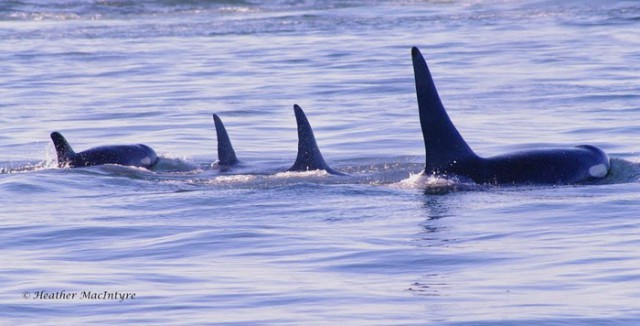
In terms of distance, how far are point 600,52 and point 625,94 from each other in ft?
22.1

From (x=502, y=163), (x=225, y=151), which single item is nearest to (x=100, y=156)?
(x=225, y=151)

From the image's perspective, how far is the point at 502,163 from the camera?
39.1 feet

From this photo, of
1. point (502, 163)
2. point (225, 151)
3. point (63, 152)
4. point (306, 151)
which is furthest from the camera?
point (225, 151)

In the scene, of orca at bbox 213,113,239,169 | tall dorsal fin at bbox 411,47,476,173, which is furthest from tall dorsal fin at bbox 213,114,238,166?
tall dorsal fin at bbox 411,47,476,173

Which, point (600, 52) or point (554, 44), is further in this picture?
point (554, 44)

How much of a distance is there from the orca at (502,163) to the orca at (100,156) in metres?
3.32

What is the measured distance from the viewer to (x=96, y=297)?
8.05 metres

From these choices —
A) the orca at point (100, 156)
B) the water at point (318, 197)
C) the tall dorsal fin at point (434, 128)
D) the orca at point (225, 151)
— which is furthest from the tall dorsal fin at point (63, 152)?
the tall dorsal fin at point (434, 128)

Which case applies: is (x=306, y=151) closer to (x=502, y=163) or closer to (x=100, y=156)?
(x=502, y=163)

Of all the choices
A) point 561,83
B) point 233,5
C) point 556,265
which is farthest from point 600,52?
point 233,5

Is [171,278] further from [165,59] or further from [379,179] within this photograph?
[165,59]

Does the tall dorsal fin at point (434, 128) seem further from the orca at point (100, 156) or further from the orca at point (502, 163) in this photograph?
the orca at point (100, 156)

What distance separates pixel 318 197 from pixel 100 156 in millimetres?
3213

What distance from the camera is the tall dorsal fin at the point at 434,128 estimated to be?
1141cm
